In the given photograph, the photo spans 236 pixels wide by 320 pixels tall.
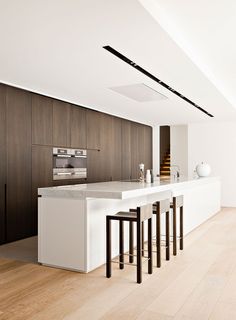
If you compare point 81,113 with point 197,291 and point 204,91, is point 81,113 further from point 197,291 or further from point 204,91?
point 197,291

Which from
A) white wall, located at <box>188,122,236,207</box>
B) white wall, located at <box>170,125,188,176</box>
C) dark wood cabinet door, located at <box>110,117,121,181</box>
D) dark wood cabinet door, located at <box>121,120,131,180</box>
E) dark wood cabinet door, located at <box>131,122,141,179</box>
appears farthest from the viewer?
white wall, located at <box>170,125,188,176</box>

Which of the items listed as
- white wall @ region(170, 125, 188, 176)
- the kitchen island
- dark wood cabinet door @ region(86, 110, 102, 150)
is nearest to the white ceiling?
dark wood cabinet door @ region(86, 110, 102, 150)

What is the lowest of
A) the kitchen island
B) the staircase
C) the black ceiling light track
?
the kitchen island

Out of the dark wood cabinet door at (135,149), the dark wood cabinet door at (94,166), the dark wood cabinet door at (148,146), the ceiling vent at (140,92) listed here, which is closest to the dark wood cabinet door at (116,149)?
the dark wood cabinet door at (94,166)

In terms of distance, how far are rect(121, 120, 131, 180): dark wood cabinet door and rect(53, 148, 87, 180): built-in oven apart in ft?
5.24

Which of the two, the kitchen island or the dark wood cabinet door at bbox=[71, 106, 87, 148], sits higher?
the dark wood cabinet door at bbox=[71, 106, 87, 148]

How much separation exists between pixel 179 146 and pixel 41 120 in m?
5.85

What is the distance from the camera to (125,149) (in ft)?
26.3

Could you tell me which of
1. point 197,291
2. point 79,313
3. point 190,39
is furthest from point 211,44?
point 79,313

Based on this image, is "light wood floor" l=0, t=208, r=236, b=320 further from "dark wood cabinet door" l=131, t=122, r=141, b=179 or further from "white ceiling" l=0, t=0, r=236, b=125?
"dark wood cabinet door" l=131, t=122, r=141, b=179

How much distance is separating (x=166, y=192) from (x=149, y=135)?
4.60m

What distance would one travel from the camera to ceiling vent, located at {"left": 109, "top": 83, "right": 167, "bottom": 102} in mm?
4848

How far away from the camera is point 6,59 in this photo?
364 cm

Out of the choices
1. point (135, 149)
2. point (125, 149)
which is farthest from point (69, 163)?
point (135, 149)
